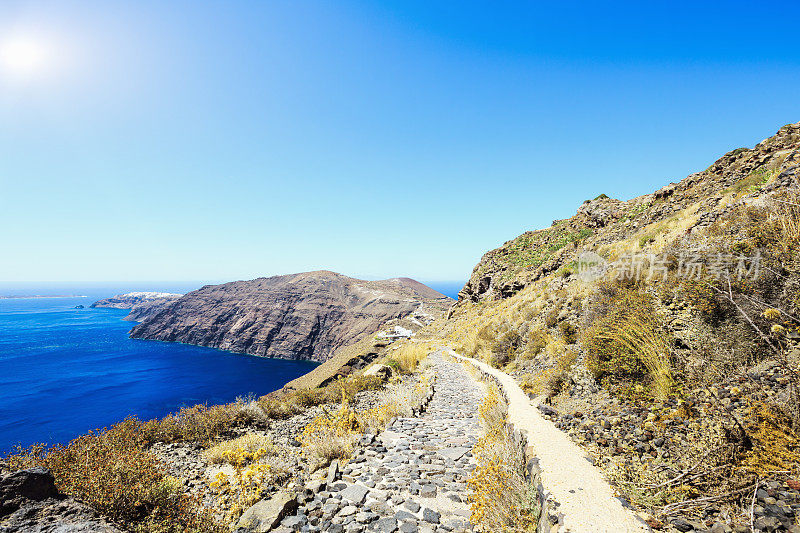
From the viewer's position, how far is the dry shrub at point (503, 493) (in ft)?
12.1

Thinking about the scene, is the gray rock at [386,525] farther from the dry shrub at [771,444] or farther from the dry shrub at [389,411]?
the dry shrub at [771,444]

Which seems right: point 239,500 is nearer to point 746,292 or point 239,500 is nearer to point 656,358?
point 656,358

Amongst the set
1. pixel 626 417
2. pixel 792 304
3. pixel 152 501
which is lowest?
pixel 152 501

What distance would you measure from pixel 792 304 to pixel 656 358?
2167 millimetres

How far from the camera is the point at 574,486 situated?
4.28 m

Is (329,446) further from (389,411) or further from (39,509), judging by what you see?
(39,509)

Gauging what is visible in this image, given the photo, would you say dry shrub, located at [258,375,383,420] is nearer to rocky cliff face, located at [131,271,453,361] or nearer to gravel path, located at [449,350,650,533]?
gravel path, located at [449,350,650,533]

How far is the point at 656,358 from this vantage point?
622 centimetres

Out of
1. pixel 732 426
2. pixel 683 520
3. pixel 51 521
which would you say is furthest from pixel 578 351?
pixel 51 521

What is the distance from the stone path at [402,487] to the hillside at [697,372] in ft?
7.65

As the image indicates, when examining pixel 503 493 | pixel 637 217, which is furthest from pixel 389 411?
pixel 637 217

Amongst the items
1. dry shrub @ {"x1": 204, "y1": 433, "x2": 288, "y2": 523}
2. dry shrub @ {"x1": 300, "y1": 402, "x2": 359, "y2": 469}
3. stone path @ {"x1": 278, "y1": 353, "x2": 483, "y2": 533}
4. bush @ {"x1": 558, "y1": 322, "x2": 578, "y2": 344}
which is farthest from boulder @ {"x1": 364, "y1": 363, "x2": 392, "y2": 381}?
bush @ {"x1": 558, "y1": 322, "x2": 578, "y2": 344}

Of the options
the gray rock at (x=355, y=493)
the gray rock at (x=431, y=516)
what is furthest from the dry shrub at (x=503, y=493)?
the gray rock at (x=355, y=493)

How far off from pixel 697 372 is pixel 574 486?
329cm
